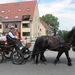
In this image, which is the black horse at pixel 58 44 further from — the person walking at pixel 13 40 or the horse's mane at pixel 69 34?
the person walking at pixel 13 40

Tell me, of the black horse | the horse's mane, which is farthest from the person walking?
the horse's mane

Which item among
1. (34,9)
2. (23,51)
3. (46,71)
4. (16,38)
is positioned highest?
(34,9)

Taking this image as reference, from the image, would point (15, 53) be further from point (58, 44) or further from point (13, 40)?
point (58, 44)

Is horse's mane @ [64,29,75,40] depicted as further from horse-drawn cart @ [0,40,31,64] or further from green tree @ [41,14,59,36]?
green tree @ [41,14,59,36]

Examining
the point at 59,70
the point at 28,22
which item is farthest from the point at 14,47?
the point at 28,22

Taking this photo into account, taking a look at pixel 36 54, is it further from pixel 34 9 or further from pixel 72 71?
pixel 34 9

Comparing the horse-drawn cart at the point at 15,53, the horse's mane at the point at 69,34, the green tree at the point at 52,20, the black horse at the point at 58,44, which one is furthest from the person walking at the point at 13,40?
the green tree at the point at 52,20

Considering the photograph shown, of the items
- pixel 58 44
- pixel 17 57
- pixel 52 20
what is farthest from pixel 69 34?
pixel 52 20

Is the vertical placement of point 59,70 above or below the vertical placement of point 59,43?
below

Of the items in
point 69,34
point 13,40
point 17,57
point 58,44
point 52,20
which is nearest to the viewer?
point 69,34

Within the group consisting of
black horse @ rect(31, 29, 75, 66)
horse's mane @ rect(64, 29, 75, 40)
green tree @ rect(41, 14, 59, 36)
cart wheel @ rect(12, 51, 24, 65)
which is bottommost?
cart wheel @ rect(12, 51, 24, 65)

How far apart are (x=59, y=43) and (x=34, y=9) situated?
44.1 meters

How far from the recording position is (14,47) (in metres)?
8.75

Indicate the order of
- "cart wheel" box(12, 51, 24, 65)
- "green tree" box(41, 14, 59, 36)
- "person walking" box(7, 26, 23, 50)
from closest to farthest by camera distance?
"cart wheel" box(12, 51, 24, 65) → "person walking" box(7, 26, 23, 50) → "green tree" box(41, 14, 59, 36)
